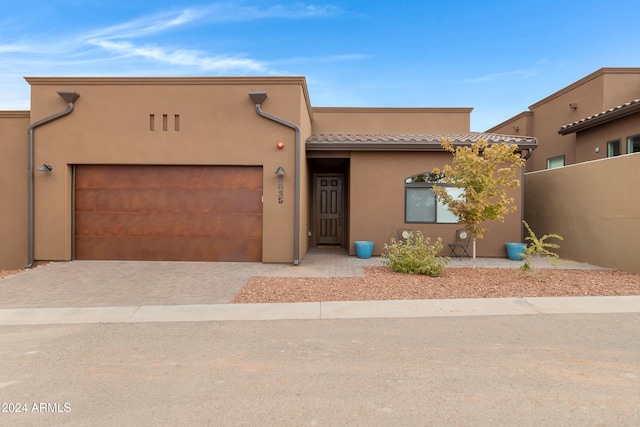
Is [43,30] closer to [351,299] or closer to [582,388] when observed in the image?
[351,299]

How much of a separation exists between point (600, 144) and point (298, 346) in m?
13.6

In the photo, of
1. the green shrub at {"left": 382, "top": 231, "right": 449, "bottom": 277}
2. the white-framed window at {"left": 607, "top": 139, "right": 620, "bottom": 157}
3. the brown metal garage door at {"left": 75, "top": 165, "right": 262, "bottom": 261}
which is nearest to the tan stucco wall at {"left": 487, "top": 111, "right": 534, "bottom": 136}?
the white-framed window at {"left": 607, "top": 139, "right": 620, "bottom": 157}

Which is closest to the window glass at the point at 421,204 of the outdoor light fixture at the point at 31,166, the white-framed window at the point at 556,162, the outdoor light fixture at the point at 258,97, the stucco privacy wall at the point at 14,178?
the outdoor light fixture at the point at 258,97

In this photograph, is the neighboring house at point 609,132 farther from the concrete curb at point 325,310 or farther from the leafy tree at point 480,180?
the concrete curb at point 325,310

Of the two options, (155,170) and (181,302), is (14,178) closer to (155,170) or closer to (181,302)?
(155,170)

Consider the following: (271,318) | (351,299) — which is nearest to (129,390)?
(271,318)

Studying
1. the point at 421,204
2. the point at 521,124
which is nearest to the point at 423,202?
the point at 421,204

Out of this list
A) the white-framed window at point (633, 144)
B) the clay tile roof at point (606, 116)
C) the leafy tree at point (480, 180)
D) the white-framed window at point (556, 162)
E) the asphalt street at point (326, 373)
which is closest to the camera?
the asphalt street at point (326, 373)

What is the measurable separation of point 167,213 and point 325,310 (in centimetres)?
660

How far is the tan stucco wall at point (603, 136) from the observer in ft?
38.5

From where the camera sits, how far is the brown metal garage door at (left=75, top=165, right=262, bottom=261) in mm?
10820

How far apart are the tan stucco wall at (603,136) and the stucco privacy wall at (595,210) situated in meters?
2.10

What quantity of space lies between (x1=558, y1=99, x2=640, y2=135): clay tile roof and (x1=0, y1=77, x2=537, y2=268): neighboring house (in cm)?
961

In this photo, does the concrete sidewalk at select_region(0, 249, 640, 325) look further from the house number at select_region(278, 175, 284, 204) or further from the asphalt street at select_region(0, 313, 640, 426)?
the house number at select_region(278, 175, 284, 204)
